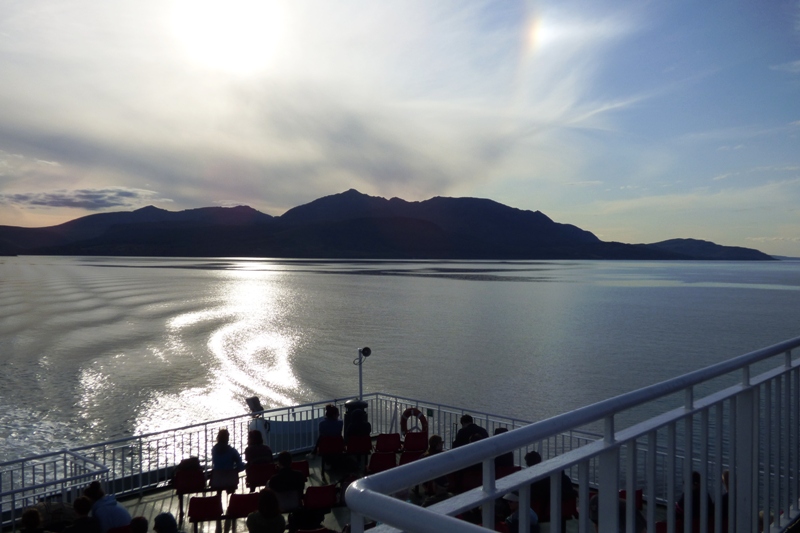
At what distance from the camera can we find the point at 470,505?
5.59 feet

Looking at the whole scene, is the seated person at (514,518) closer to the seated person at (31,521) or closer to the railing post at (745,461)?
the railing post at (745,461)

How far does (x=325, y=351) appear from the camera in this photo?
4125 cm

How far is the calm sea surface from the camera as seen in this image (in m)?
27.5

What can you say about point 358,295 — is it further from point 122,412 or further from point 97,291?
point 122,412

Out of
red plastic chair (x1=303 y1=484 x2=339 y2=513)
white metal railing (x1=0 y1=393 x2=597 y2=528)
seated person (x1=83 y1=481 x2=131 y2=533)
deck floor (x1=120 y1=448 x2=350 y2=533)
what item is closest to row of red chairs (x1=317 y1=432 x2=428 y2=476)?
deck floor (x1=120 y1=448 x2=350 y2=533)

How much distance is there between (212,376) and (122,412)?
755cm

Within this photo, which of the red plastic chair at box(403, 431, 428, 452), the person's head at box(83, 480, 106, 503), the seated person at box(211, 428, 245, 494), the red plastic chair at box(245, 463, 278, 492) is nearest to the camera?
the person's head at box(83, 480, 106, 503)

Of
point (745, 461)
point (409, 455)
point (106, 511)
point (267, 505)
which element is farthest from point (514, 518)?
point (409, 455)

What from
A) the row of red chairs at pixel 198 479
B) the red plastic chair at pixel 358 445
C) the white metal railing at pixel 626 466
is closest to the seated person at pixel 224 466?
the row of red chairs at pixel 198 479

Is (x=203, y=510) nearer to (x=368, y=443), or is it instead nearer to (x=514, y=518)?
(x=368, y=443)

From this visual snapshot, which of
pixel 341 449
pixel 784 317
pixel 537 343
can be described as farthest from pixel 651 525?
pixel 784 317

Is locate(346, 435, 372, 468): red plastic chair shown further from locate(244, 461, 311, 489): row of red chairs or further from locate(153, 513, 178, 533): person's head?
locate(153, 513, 178, 533): person's head

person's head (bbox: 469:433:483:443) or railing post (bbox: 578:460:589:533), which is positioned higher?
railing post (bbox: 578:460:589:533)

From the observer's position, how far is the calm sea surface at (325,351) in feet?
90.1
